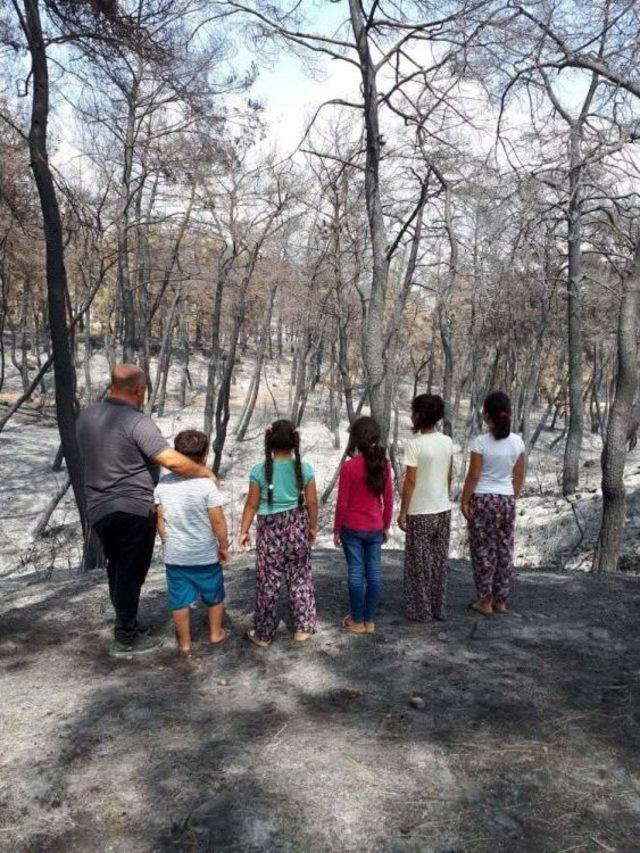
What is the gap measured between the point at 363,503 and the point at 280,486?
Result: 624 mm

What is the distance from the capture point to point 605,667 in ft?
14.2

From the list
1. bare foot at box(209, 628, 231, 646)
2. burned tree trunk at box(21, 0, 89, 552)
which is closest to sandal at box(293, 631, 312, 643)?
bare foot at box(209, 628, 231, 646)

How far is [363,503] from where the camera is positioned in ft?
15.1

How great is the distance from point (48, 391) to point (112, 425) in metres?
34.9

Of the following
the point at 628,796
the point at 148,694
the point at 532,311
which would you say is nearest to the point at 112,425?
the point at 148,694

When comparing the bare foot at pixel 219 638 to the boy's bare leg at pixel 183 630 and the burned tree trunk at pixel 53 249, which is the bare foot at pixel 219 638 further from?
the burned tree trunk at pixel 53 249

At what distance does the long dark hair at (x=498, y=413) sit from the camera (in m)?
4.84

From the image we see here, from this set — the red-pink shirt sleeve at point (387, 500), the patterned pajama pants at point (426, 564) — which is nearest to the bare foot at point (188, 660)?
the red-pink shirt sleeve at point (387, 500)

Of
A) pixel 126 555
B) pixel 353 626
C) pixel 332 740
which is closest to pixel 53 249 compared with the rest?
pixel 126 555

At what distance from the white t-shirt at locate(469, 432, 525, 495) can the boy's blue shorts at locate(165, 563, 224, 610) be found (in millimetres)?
2106

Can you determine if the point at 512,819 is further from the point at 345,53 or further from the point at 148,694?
the point at 345,53

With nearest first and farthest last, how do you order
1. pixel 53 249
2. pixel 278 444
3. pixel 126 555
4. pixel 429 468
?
pixel 126 555 → pixel 278 444 → pixel 429 468 → pixel 53 249

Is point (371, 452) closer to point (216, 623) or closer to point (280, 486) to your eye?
point (280, 486)

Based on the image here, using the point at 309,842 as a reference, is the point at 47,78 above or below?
above
